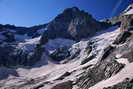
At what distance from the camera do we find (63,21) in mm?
151375

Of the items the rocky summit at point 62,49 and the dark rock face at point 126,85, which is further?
the rocky summit at point 62,49

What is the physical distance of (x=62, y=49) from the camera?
410ft

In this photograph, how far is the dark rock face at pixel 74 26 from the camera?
13912 cm

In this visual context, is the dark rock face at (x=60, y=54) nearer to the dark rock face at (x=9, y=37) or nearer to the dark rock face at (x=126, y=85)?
the dark rock face at (x=9, y=37)

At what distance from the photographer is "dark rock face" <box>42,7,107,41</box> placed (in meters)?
139

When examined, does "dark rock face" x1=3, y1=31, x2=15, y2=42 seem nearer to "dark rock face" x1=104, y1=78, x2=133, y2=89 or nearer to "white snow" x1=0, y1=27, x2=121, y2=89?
"white snow" x1=0, y1=27, x2=121, y2=89

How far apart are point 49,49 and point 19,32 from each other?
48542 millimetres

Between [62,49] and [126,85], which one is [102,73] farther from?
[62,49]

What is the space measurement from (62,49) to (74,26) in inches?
826

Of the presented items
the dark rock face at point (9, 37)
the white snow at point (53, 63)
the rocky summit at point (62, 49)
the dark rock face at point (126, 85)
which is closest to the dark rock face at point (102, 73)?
the rocky summit at point (62, 49)

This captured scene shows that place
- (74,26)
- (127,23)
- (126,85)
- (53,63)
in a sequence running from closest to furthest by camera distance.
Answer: (126,85)
(127,23)
(53,63)
(74,26)

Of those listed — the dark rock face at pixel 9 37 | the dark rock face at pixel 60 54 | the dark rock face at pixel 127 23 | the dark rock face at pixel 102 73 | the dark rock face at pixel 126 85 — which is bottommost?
the dark rock face at pixel 126 85

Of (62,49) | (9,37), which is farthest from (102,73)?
(9,37)

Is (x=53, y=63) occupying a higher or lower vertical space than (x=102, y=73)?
higher
